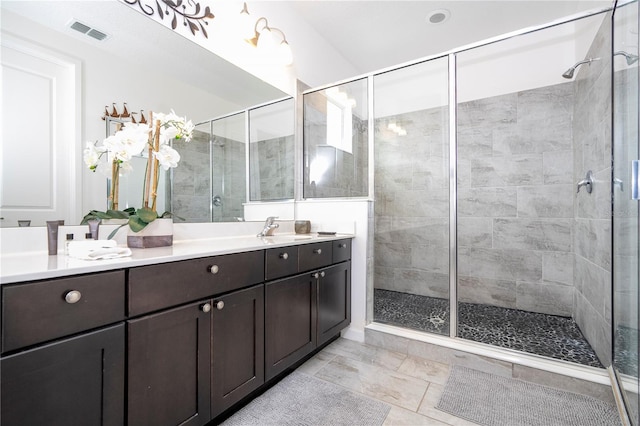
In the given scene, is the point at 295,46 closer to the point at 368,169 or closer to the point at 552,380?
the point at 368,169

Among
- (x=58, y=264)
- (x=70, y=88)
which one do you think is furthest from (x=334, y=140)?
(x=58, y=264)

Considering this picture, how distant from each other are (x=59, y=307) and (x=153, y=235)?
2.02 feet

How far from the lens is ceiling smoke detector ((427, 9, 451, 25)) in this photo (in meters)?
2.55

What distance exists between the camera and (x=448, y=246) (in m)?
2.19

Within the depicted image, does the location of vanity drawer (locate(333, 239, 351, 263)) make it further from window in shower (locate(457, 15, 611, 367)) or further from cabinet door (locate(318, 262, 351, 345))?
window in shower (locate(457, 15, 611, 367))

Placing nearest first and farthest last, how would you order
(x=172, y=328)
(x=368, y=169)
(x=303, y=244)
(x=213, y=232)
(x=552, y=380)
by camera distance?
(x=172, y=328)
(x=552, y=380)
(x=303, y=244)
(x=213, y=232)
(x=368, y=169)

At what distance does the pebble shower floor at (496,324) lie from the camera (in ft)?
6.41

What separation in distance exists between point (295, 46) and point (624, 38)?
2133 mm

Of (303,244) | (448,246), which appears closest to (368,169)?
(448,246)

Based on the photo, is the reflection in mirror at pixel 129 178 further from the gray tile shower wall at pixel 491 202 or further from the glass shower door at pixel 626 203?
the glass shower door at pixel 626 203

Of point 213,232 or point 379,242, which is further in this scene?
point 379,242

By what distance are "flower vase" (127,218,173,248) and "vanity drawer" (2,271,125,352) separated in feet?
1.54

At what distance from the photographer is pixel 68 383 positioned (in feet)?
2.65

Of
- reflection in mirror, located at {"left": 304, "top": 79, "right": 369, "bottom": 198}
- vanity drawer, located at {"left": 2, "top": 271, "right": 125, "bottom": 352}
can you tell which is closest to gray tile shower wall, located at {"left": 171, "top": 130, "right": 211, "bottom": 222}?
vanity drawer, located at {"left": 2, "top": 271, "right": 125, "bottom": 352}
